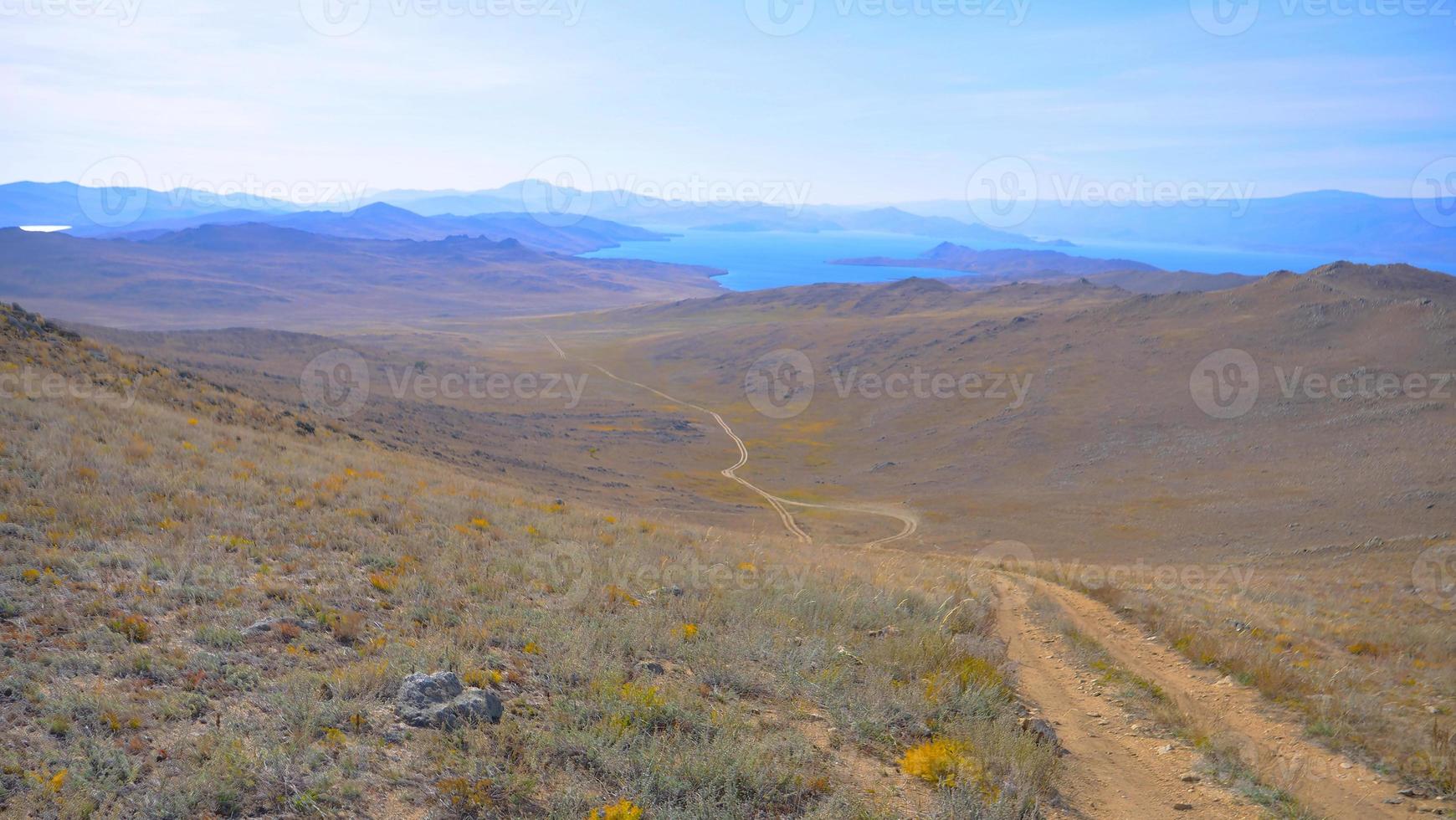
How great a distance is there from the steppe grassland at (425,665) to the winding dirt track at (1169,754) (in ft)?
2.03

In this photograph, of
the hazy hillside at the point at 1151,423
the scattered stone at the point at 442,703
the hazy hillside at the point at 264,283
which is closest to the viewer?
the scattered stone at the point at 442,703

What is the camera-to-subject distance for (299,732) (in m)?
4.46

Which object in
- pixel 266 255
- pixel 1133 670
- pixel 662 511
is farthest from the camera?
pixel 266 255

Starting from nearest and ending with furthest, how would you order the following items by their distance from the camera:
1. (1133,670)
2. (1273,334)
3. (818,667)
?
(818,667) → (1133,670) → (1273,334)

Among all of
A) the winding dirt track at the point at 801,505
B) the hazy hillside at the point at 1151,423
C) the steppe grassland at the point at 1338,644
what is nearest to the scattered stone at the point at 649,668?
Answer: the steppe grassland at the point at 1338,644

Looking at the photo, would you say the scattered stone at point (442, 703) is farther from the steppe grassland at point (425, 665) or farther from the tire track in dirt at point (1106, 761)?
the tire track in dirt at point (1106, 761)

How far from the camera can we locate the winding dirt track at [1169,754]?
208 inches

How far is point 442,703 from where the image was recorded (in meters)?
4.91

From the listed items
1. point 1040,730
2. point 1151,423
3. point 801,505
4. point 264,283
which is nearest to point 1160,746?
point 1040,730

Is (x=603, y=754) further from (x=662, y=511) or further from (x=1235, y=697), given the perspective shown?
(x=662, y=511)

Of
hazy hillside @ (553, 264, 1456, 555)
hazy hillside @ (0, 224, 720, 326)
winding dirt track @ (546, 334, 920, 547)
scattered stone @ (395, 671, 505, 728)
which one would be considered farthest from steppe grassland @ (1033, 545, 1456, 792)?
hazy hillside @ (0, 224, 720, 326)

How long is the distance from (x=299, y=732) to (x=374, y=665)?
0.83m

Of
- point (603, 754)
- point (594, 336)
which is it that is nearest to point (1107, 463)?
point (603, 754)

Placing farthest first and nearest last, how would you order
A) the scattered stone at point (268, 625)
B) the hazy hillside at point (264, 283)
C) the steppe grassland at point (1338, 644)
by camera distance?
the hazy hillside at point (264, 283)
the steppe grassland at point (1338, 644)
the scattered stone at point (268, 625)
